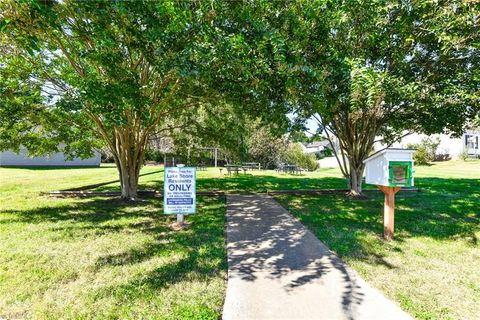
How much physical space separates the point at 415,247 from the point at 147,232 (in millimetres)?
5405

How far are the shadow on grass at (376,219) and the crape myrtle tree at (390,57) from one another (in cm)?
268

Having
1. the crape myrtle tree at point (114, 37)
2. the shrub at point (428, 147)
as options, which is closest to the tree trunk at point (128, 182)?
the crape myrtle tree at point (114, 37)

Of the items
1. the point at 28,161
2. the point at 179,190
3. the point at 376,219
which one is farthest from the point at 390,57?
the point at 28,161

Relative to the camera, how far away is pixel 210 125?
1219 centimetres

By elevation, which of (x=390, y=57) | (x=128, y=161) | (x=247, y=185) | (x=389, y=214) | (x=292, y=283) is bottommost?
(x=292, y=283)

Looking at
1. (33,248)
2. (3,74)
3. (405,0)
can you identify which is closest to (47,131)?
(3,74)

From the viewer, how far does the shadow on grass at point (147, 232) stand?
389cm

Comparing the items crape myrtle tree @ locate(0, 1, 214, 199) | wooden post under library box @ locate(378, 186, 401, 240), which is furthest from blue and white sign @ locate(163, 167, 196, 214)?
wooden post under library box @ locate(378, 186, 401, 240)

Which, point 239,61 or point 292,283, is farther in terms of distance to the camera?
point 239,61

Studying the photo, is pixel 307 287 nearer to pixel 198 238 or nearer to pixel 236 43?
pixel 198 238

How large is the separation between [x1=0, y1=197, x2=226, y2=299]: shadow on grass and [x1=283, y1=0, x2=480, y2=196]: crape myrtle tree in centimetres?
390

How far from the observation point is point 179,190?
6.45m

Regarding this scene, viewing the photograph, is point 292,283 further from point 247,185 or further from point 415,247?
point 247,185

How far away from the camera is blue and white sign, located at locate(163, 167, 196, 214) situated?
6.34 m
